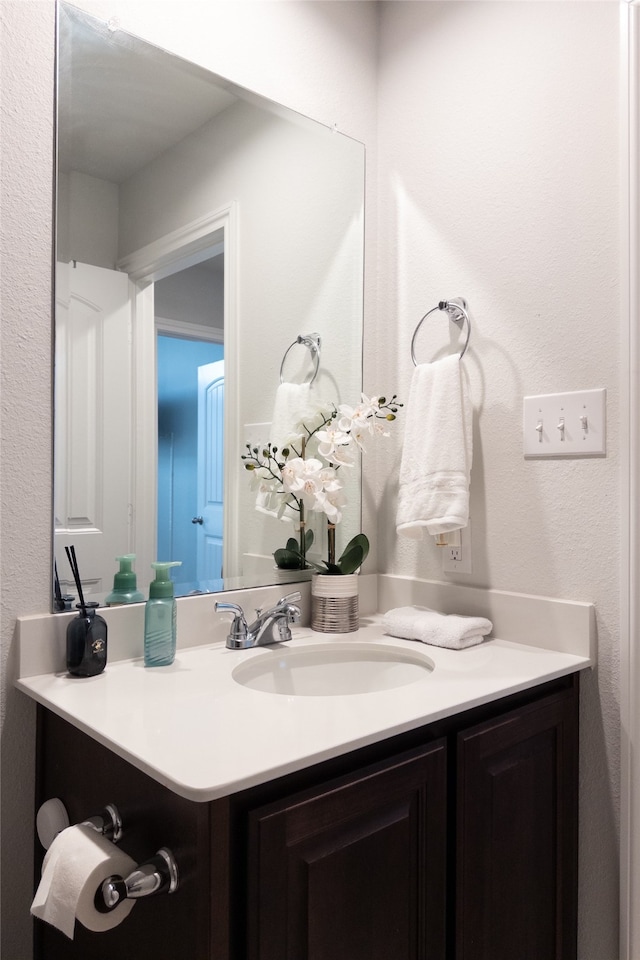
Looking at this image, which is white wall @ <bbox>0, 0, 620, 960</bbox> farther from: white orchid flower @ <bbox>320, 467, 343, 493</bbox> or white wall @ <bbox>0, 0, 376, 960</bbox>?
white orchid flower @ <bbox>320, 467, 343, 493</bbox>

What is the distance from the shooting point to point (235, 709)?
3.07ft

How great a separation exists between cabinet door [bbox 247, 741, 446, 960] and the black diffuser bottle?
439 mm

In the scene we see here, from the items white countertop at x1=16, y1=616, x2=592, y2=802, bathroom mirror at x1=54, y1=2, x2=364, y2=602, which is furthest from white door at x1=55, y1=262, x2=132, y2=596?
white countertop at x1=16, y1=616, x2=592, y2=802

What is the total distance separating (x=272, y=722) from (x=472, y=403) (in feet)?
2.75

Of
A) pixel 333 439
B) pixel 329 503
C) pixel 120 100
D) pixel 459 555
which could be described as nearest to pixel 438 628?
pixel 459 555

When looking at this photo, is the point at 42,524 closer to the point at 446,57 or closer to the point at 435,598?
the point at 435,598

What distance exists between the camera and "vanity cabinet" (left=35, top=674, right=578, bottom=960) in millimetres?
771

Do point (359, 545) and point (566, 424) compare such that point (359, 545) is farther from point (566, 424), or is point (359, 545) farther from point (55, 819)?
point (55, 819)

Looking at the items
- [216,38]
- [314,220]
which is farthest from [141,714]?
[216,38]

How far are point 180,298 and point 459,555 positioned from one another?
0.79m

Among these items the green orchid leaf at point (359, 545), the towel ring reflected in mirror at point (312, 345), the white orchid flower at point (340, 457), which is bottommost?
the green orchid leaf at point (359, 545)

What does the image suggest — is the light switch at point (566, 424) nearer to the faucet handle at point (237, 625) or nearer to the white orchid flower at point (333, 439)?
the white orchid flower at point (333, 439)

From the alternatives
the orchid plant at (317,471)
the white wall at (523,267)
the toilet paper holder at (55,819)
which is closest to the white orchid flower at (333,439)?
the orchid plant at (317,471)

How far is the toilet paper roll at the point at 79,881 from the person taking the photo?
0.78m
